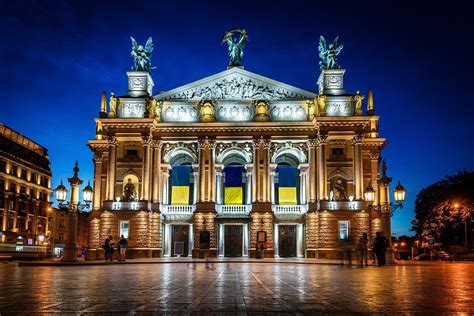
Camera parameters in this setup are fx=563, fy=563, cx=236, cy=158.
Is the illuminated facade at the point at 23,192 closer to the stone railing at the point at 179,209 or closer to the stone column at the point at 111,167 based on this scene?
the stone column at the point at 111,167

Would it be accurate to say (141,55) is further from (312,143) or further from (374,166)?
(374,166)

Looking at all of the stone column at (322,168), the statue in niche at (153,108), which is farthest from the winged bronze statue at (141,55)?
the stone column at (322,168)

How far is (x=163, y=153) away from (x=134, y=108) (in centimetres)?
569

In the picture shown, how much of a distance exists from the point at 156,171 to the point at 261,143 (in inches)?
448

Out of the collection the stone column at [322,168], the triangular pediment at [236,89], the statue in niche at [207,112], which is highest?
the triangular pediment at [236,89]

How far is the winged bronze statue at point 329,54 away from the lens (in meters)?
60.8

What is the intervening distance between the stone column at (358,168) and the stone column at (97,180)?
27.1 metres

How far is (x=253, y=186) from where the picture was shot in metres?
58.2

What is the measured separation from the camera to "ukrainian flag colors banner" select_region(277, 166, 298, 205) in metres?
60.2

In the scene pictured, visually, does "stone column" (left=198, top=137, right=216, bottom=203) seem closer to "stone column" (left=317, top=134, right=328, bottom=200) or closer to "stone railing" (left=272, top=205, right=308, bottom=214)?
"stone railing" (left=272, top=205, right=308, bottom=214)

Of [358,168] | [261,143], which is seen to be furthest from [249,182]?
[358,168]

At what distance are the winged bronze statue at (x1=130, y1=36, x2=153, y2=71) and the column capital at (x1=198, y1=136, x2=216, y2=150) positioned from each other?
34.5 feet

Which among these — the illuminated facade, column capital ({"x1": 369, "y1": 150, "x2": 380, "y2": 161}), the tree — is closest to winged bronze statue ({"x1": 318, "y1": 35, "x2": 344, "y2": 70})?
column capital ({"x1": 369, "y1": 150, "x2": 380, "y2": 161})

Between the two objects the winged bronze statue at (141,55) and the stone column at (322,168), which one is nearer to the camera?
the stone column at (322,168)
